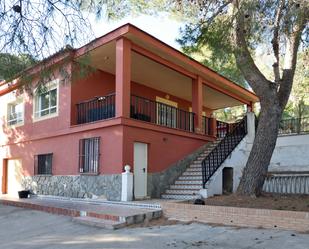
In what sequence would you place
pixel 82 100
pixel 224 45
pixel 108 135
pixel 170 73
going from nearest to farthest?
pixel 224 45 < pixel 108 135 < pixel 82 100 < pixel 170 73

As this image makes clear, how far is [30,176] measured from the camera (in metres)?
18.4

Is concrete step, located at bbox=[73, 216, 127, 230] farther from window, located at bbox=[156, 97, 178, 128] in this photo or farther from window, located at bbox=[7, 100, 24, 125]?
window, located at bbox=[7, 100, 24, 125]

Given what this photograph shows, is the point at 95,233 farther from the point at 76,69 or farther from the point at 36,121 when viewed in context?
the point at 36,121

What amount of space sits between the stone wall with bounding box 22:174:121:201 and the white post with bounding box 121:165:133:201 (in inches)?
8.9

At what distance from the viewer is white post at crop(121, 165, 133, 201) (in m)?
13.0

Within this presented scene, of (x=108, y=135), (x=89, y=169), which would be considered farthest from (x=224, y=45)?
(x=89, y=169)

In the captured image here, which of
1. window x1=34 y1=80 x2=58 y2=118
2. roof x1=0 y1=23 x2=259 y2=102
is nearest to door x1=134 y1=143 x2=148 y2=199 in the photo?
roof x1=0 y1=23 x2=259 y2=102

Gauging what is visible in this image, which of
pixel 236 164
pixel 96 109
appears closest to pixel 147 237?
pixel 96 109

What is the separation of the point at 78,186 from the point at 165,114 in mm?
4984

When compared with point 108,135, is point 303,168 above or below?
below

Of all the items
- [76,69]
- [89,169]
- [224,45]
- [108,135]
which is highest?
[224,45]

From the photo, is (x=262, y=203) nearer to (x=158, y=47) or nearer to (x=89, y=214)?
(x=89, y=214)

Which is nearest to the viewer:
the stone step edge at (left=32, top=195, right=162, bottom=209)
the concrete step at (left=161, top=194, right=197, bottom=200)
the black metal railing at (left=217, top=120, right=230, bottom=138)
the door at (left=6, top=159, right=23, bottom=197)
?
the stone step edge at (left=32, top=195, right=162, bottom=209)

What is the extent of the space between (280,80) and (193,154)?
5.31 m
